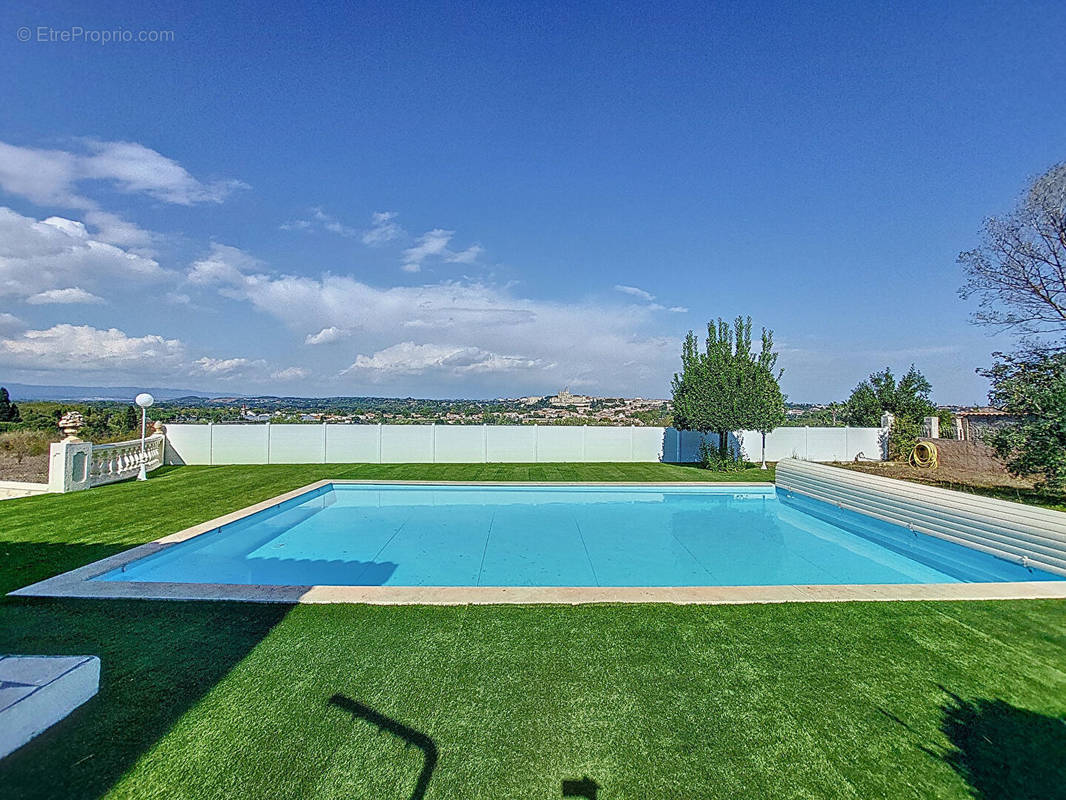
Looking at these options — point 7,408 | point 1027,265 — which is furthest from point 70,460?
point 7,408

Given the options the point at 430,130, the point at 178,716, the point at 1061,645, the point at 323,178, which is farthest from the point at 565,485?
the point at 323,178

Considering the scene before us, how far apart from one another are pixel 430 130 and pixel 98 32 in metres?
7.67

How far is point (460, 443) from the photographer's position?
17.4 metres

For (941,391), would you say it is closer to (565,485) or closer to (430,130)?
(565,485)

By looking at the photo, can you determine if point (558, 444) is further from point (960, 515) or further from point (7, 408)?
point (7, 408)

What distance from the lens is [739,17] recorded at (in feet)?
A: 38.4

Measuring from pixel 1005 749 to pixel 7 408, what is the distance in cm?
3973

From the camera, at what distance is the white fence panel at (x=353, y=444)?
16.8 metres

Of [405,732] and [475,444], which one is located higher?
[475,444]

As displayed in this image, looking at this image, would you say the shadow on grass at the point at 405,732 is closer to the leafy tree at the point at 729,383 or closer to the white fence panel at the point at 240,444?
the leafy tree at the point at 729,383

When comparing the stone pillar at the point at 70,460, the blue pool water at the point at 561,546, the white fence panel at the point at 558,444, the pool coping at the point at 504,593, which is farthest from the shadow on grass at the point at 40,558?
the white fence panel at the point at 558,444

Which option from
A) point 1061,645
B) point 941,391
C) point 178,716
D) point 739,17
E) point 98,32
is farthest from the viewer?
point 941,391

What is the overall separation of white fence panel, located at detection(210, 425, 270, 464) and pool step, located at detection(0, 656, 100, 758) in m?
15.2

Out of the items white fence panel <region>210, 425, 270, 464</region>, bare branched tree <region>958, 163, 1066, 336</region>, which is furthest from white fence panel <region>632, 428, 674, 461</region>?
white fence panel <region>210, 425, 270, 464</region>
